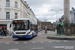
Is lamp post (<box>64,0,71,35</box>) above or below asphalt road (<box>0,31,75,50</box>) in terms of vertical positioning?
above

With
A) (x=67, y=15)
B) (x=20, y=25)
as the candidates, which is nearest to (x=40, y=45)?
(x=20, y=25)

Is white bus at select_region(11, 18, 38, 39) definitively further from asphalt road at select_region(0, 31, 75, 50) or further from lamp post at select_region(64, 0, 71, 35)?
lamp post at select_region(64, 0, 71, 35)

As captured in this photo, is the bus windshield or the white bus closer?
the white bus

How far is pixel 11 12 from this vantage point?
122ft

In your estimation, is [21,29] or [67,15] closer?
[21,29]

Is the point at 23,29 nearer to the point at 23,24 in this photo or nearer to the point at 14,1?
the point at 23,24

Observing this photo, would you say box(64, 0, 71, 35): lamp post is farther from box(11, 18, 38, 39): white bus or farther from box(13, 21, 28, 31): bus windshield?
box(13, 21, 28, 31): bus windshield

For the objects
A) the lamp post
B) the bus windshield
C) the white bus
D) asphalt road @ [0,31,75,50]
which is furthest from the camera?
the lamp post

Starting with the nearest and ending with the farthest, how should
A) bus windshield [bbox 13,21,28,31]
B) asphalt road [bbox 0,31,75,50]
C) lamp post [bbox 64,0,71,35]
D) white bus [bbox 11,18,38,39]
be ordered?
asphalt road [bbox 0,31,75,50] → white bus [bbox 11,18,38,39] → bus windshield [bbox 13,21,28,31] → lamp post [bbox 64,0,71,35]

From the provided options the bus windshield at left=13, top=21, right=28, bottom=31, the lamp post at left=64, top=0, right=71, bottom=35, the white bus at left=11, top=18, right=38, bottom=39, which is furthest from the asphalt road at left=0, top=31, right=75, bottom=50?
the lamp post at left=64, top=0, right=71, bottom=35

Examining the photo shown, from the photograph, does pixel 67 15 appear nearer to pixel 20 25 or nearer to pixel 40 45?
pixel 20 25

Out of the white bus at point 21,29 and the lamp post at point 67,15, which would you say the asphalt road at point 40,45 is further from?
the lamp post at point 67,15

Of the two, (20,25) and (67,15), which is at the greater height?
(67,15)

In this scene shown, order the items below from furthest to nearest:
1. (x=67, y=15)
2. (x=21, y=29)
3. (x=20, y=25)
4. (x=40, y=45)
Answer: (x=67, y=15) < (x=20, y=25) < (x=21, y=29) < (x=40, y=45)
